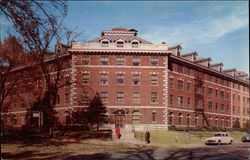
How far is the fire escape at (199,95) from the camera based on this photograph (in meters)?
55.1

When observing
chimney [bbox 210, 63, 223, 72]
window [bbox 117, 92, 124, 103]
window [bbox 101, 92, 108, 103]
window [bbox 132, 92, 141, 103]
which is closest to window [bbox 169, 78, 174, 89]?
window [bbox 132, 92, 141, 103]

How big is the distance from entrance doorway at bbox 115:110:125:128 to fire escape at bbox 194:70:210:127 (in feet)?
52.9

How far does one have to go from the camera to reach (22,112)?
59.2 meters

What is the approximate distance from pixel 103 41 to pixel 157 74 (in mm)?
10188

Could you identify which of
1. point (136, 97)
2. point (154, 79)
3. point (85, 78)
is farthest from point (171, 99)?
point (85, 78)

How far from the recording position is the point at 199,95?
55.8 m

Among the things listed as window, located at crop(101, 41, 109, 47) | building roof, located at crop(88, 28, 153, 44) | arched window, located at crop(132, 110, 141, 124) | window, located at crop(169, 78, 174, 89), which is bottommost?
arched window, located at crop(132, 110, 141, 124)

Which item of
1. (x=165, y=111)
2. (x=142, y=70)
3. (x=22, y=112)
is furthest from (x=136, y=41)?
(x=22, y=112)

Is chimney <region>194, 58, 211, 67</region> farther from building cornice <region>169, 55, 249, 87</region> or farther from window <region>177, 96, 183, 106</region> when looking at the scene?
window <region>177, 96, 183, 106</region>

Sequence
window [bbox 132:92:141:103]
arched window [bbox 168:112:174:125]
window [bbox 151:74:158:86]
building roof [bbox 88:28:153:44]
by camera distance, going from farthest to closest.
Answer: building roof [bbox 88:28:153:44] < arched window [bbox 168:112:174:125] < window [bbox 151:74:158:86] < window [bbox 132:92:141:103]

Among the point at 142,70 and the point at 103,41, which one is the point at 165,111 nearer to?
the point at 142,70

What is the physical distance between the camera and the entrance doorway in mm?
45156

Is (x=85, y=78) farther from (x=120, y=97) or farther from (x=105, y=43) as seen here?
(x=105, y=43)

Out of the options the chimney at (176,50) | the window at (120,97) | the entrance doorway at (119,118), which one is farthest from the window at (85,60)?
the chimney at (176,50)
